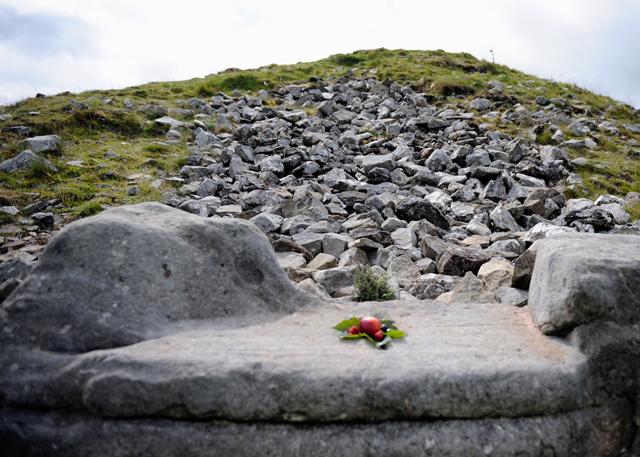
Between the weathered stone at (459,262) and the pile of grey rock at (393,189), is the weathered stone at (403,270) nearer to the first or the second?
the pile of grey rock at (393,189)

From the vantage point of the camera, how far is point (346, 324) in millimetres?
4629

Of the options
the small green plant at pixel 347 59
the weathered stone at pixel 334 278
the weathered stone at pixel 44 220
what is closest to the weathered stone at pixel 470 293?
the weathered stone at pixel 334 278

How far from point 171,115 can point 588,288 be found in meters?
16.1

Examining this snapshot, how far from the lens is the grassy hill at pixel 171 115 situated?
1186cm

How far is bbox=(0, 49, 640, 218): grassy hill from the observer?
11.9 meters

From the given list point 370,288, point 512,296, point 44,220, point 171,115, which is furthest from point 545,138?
point 44,220

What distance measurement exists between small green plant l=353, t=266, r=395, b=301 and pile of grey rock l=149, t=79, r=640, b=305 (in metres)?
0.46

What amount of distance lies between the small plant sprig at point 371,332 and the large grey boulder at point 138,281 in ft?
2.99

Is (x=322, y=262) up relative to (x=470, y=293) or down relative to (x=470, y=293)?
up

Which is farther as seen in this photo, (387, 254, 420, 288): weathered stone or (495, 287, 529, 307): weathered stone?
(387, 254, 420, 288): weathered stone

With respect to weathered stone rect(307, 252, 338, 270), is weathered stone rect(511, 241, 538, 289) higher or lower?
higher

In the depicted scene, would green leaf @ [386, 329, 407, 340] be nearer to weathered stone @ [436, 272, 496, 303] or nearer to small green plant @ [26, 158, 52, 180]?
weathered stone @ [436, 272, 496, 303]

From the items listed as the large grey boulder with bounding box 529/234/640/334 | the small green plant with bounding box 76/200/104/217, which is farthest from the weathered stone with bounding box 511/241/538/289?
the small green plant with bounding box 76/200/104/217

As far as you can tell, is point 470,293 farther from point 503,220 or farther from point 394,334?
point 503,220
